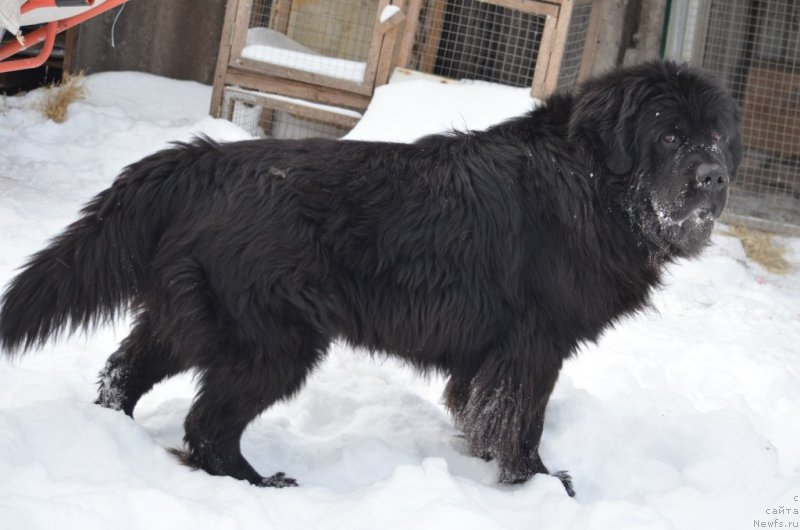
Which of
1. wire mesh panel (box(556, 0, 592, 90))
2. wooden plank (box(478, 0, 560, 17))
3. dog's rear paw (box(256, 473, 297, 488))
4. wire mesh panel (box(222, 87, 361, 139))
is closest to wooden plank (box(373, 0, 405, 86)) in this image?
wire mesh panel (box(222, 87, 361, 139))

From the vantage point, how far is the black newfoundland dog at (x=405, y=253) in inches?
125

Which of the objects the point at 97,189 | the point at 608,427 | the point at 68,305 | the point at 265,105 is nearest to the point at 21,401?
the point at 68,305

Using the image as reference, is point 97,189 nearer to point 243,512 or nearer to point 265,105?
point 265,105

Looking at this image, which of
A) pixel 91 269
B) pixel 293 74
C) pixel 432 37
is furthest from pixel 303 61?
pixel 91 269

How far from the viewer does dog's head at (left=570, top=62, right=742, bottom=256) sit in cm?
348

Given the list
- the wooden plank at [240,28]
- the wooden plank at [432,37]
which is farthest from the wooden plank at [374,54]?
the wooden plank at [240,28]

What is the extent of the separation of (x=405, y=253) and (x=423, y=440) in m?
0.90

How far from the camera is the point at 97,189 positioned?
6.39 metres

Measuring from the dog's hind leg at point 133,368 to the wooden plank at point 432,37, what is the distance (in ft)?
16.5

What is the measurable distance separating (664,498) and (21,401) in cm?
243

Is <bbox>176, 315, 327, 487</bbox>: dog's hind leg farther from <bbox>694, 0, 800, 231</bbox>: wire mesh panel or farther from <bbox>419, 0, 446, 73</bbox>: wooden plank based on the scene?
<bbox>694, 0, 800, 231</bbox>: wire mesh panel

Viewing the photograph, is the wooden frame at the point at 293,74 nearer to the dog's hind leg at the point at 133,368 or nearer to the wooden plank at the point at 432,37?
the wooden plank at the point at 432,37

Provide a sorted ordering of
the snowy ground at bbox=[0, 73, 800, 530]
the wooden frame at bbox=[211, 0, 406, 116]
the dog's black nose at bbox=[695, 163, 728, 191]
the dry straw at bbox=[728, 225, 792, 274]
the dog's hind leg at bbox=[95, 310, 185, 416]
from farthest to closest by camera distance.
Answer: the wooden frame at bbox=[211, 0, 406, 116]
the dry straw at bbox=[728, 225, 792, 274]
the dog's hind leg at bbox=[95, 310, 185, 416]
the dog's black nose at bbox=[695, 163, 728, 191]
the snowy ground at bbox=[0, 73, 800, 530]

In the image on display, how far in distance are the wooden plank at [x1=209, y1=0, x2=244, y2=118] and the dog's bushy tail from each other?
449 cm
